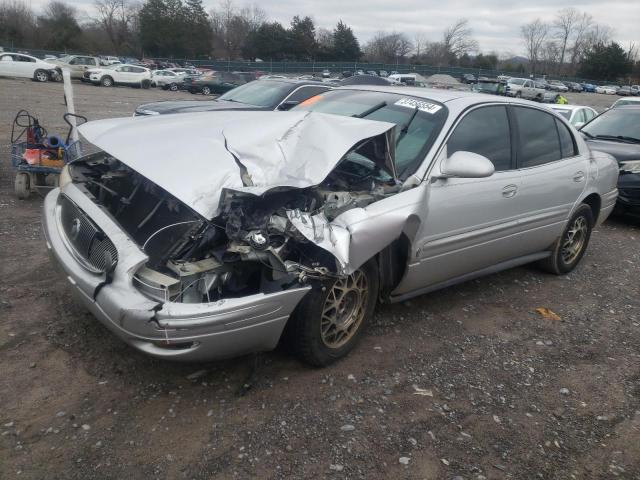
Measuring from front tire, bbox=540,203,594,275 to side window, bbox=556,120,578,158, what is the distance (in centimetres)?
57

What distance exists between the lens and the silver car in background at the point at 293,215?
272 centimetres

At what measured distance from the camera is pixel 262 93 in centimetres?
990

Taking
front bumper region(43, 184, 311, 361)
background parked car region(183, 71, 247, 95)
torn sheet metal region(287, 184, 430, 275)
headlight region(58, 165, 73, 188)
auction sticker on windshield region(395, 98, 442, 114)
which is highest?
background parked car region(183, 71, 247, 95)

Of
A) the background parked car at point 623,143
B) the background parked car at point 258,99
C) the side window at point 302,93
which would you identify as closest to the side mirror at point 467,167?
the background parked car at point 623,143

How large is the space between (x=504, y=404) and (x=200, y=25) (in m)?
67.9

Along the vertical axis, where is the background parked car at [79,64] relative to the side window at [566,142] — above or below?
above

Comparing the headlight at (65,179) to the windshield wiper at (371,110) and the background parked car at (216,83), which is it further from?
the background parked car at (216,83)

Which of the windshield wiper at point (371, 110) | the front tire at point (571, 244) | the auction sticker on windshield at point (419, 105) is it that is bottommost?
the front tire at point (571, 244)

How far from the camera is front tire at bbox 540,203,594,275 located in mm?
5180

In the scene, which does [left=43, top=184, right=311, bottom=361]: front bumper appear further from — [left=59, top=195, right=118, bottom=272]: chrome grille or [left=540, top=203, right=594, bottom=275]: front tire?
[left=540, top=203, right=594, bottom=275]: front tire

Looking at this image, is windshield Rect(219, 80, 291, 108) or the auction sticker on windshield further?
windshield Rect(219, 80, 291, 108)

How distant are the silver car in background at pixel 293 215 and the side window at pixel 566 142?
305 mm

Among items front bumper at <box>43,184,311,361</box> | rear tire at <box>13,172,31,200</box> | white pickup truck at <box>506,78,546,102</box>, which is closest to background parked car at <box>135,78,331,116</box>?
rear tire at <box>13,172,31,200</box>

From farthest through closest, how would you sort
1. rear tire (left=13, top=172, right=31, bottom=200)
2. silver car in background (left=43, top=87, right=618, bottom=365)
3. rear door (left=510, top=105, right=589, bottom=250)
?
1. rear tire (left=13, top=172, right=31, bottom=200)
2. rear door (left=510, top=105, right=589, bottom=250)
3. silver car in background (left=43, top=87, right=618, bottom=365)
